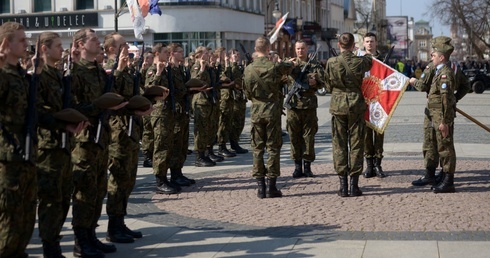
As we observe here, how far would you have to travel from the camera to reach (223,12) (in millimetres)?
49281

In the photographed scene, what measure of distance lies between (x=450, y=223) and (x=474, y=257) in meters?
1.65

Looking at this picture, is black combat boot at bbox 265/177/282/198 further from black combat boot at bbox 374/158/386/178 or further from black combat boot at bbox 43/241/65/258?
black combat boot at bbox 43/241/65/258

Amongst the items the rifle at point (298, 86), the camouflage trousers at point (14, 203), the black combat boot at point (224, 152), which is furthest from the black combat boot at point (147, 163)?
the camouflage trousers at point (14, 203)

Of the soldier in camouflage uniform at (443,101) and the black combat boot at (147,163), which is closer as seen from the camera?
the soldier in camouflage uniform at (443,101)

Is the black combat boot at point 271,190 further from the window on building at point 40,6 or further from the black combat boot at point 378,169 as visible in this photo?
the window on building at point 40,6

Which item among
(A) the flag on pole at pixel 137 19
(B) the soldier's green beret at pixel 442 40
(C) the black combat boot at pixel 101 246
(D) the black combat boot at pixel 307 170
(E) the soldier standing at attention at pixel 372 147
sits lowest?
(C) the black combat boot at pixel 101 246

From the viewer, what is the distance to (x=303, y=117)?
42.3 ft

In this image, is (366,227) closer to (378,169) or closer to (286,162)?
(378,169)

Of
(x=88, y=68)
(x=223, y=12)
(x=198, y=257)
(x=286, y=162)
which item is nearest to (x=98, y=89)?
(x=88, y=68)

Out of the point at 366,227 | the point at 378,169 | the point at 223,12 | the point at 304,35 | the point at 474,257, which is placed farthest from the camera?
the point at 304,35

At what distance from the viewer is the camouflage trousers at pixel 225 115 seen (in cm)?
1672

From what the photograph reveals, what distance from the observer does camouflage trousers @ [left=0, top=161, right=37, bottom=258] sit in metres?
6.59

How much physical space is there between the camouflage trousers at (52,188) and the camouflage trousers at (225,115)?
9.32 m

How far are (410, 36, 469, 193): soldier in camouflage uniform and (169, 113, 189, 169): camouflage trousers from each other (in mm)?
3269
